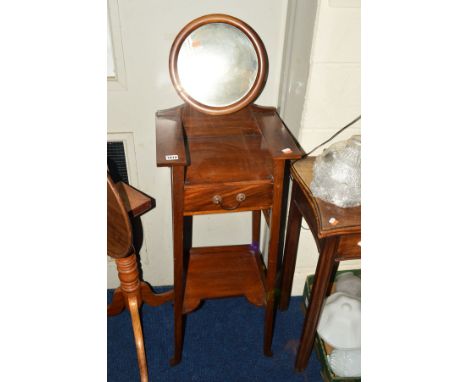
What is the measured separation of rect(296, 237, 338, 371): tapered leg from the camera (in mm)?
1333

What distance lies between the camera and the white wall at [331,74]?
133cm

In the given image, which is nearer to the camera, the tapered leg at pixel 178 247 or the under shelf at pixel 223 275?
the tapered leg at pixel 178 247

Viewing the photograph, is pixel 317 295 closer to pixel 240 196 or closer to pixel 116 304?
pixel 240 196

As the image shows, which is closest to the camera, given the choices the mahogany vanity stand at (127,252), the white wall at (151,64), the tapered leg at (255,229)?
the mahogany vanity stand at (127,252)

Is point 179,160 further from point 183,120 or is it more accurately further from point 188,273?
point 188,273

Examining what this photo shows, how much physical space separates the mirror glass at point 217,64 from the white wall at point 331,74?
9.2 inches

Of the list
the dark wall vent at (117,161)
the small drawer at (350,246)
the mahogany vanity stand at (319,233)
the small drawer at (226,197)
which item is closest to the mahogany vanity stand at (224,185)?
the small drawer at (226,197)

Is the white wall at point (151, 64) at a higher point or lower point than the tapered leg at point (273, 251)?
higher

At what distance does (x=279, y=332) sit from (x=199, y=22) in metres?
1.47

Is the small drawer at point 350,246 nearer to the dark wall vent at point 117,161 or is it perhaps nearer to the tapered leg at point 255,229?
the tapered leg at point 255,229

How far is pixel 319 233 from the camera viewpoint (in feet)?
4.06

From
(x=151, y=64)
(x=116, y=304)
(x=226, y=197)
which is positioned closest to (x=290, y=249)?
(x=226, y=197)

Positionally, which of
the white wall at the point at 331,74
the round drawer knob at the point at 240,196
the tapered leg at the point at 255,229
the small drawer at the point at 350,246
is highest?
the white wall at the point at 331,74

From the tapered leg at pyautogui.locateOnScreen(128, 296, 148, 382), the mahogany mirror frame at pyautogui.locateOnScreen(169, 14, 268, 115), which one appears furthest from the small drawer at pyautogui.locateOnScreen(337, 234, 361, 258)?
the tapered leg at pyautogui.locateOnScreen(128, 296, 148, 382)
